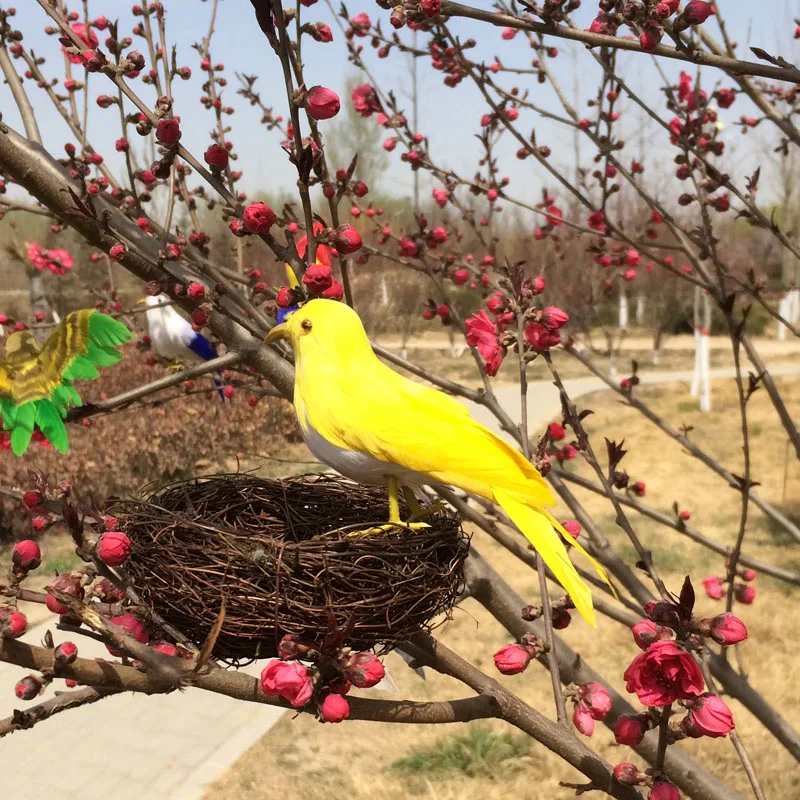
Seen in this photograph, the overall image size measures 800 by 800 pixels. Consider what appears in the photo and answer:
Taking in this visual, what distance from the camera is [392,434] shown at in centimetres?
128

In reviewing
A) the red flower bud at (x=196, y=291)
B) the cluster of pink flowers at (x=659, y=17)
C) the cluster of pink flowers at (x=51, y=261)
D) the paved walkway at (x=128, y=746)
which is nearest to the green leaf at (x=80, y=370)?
the red flower bud at (x=196, y=291)

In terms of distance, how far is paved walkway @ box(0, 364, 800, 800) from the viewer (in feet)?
13.0

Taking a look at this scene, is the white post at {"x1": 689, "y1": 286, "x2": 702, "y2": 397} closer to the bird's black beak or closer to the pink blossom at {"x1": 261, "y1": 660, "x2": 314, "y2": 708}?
the bird's black beak

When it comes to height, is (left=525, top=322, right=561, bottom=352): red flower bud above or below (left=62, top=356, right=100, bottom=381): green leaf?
above

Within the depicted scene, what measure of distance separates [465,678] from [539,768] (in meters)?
3.32

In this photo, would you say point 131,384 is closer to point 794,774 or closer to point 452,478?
point 794,774

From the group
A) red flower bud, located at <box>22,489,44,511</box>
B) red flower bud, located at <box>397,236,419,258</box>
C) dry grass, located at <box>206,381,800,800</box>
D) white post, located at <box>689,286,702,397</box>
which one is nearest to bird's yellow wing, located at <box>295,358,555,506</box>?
red flower bud, located at <box>22,489,44,511</box>

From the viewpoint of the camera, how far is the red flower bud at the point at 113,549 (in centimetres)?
120

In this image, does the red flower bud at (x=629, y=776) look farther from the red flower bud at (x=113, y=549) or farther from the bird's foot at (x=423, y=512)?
the red flower bud at (x=113, y=549)

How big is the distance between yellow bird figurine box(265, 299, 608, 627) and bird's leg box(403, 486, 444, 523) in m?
0.06

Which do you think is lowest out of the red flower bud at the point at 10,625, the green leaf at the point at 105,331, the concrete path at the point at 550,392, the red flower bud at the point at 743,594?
the concrete path at the point at 550,392

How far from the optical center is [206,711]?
4.80 m

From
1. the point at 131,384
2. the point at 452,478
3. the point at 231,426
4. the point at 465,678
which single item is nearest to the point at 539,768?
the point at 465,678

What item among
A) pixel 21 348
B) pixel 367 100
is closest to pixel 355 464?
pixel 21 348
